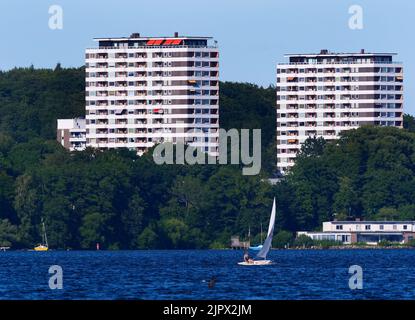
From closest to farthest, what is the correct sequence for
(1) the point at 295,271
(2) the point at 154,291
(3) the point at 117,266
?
(2) the point at 154,291, (1) the point at 295,271, (3) the point at 117,266

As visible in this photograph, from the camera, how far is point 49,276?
111688 mm

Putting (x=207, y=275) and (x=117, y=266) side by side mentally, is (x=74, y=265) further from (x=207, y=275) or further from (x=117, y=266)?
(x=207, y=275)

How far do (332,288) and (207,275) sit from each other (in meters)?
25.7
